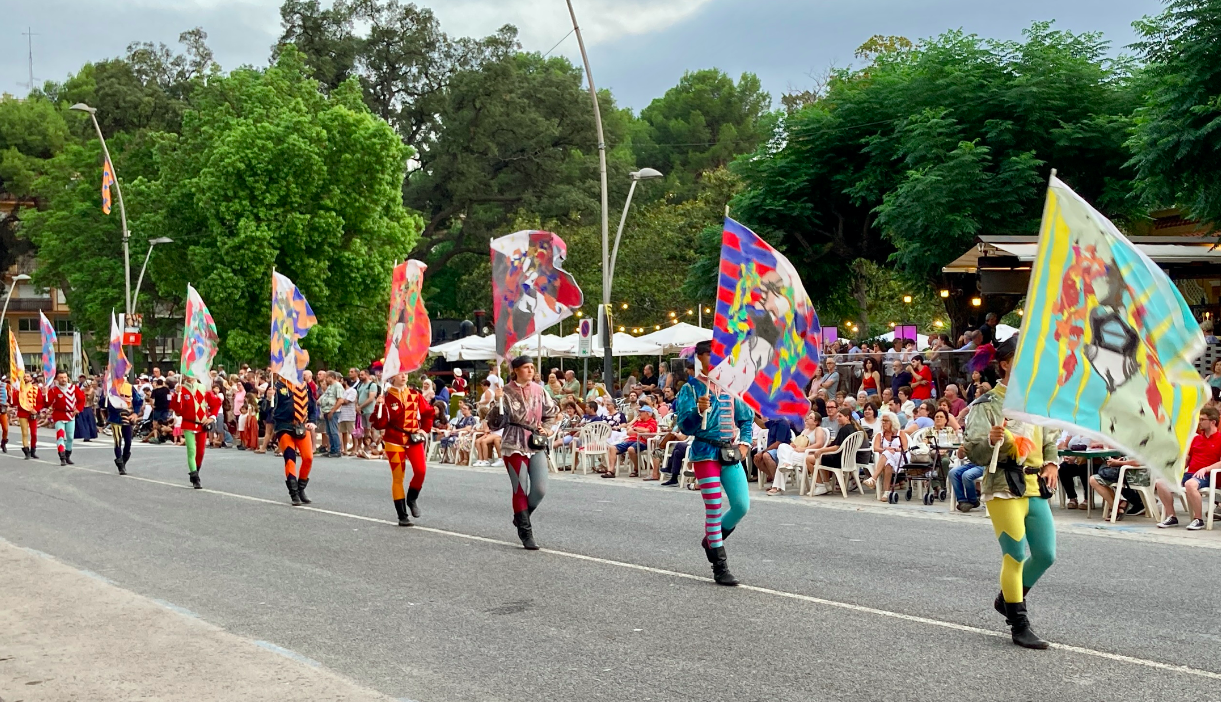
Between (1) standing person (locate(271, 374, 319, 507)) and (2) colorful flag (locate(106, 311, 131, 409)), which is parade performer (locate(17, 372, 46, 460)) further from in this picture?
(1) standing person (locate(271, 374, 319, 507))

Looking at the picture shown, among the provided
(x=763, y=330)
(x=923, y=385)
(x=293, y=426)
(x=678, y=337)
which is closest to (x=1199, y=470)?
(x=763, y=330)

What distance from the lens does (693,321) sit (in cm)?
5003

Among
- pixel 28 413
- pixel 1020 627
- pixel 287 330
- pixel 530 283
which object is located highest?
pixel 530 283

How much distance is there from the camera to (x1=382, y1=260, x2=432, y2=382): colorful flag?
1464 centimetres

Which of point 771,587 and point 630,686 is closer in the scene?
point 630,686

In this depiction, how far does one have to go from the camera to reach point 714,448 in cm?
953

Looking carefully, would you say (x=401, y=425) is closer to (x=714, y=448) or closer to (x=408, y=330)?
(x=408, y=330)

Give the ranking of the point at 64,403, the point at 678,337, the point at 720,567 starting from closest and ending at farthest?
the point at 720,567
the point at 64,403
the point at 678,337

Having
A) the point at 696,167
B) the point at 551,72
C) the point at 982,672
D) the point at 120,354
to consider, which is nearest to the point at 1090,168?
the point at 120,354

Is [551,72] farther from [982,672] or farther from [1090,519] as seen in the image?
[982,672]

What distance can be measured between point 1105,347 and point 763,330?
197 inches

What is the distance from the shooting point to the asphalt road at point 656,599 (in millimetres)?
6707

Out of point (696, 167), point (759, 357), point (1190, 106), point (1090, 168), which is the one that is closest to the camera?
point (759, 357)

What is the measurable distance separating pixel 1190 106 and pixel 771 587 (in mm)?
11722
